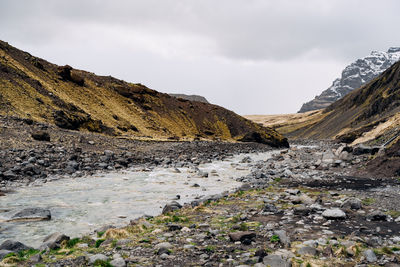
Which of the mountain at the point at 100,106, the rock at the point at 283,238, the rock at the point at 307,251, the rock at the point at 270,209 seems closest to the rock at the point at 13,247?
the rock at the point at 283,238

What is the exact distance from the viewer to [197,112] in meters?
84.5

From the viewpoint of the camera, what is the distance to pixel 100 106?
179ft

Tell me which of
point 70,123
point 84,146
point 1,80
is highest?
point 1,80

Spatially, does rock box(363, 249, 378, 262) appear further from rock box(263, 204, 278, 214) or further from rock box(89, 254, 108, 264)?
rock box(89, 254, 108, 264)

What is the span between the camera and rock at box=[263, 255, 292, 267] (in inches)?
224

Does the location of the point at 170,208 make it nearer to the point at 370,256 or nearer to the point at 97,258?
the point at 97,258

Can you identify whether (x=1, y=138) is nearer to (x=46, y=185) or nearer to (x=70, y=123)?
(x=46, y=185)

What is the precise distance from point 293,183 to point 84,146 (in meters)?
20.4

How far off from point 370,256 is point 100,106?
54167 mm

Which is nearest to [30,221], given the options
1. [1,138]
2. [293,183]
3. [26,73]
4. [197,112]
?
[293,183]

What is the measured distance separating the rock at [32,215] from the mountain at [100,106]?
78.3 ft

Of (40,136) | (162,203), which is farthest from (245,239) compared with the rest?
(40,136)

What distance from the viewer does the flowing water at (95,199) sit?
10.0 metres

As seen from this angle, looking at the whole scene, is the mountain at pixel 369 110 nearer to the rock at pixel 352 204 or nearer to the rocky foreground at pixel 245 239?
the rock at pixel 352 204
